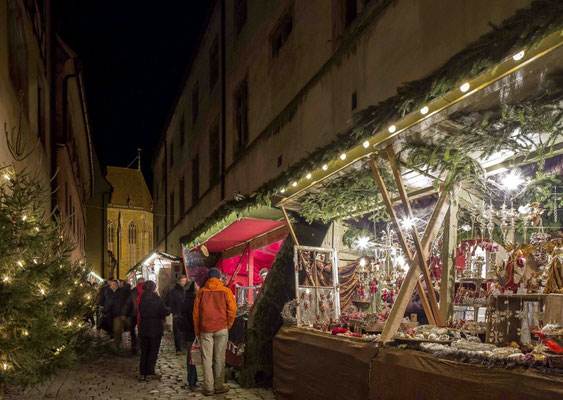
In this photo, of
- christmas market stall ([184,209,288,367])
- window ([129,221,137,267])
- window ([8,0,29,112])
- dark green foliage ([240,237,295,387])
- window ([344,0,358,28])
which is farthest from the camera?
window ([129,221,137,267])

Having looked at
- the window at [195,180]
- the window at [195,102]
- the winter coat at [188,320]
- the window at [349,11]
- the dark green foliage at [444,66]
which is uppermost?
the window at [195,102]

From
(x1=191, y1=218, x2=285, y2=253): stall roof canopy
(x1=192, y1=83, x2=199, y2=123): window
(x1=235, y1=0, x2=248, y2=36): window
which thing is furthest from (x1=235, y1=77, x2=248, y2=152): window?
(x1=192, y1=83, x2=199, y2=123): window

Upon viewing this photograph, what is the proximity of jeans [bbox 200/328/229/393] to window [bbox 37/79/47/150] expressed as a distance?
305 inches

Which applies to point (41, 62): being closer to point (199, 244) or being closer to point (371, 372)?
point (199, 244)

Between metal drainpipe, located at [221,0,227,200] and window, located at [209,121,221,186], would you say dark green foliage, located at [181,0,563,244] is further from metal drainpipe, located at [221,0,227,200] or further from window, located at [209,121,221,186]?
window, located at [209,121,221,186]

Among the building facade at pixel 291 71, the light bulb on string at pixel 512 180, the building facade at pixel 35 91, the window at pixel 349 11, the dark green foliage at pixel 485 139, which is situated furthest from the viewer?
the building facade at pixel 35 91

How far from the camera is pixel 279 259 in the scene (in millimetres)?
9758

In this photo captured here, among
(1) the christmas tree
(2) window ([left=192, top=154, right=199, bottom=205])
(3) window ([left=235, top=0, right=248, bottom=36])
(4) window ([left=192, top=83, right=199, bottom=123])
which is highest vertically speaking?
(3) window ([left=235, top=0, right=248, bottom=36])

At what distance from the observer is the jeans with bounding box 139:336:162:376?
9.82m

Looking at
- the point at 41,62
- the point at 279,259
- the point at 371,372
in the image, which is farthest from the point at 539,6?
the point at 41,62

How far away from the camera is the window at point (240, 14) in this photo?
48.6ft

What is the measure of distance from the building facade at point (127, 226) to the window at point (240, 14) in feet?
182

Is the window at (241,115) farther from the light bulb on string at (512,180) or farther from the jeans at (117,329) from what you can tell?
the light bulb on string at (512,180)

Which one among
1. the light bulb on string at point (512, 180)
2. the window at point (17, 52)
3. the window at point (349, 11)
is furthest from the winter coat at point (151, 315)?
the light bulb on string at point (512, 180)
